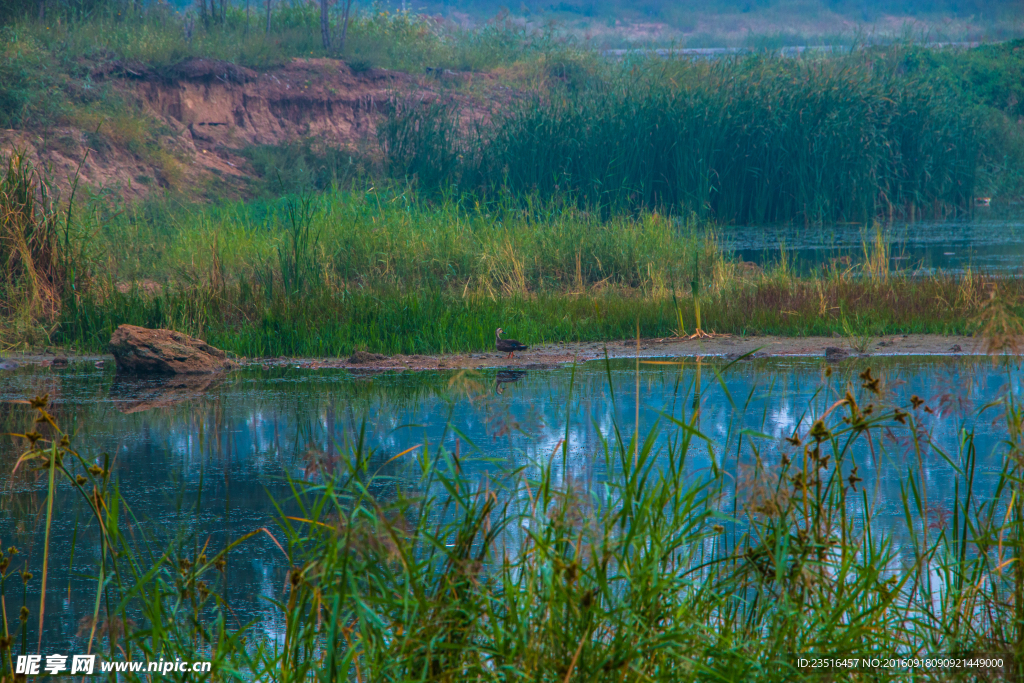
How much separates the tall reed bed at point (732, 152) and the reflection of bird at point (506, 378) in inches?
375

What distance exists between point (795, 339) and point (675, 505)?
674cm

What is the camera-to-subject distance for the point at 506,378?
7.70 meters

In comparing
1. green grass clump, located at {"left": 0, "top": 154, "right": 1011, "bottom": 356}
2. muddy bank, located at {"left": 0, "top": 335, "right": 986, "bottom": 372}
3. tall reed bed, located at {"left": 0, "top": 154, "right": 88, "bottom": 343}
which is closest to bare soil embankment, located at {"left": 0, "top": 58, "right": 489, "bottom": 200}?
green grass clump, located at {"left": 0, "top": 154, "right": 1011, "bottom": 356}

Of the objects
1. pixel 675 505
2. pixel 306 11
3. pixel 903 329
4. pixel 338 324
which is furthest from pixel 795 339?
pixel 306 11

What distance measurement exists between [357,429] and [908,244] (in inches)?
492

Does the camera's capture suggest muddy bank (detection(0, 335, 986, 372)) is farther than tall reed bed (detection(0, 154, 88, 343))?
No

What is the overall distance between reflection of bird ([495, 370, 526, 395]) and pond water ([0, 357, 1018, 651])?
0.04 metres

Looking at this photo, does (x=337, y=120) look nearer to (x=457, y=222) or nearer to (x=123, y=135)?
(x=123, y=135)

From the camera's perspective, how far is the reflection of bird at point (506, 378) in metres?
7.28

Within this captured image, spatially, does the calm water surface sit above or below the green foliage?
below

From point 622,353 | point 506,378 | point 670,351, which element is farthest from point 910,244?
point 506,378

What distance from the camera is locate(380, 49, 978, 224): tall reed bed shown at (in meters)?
18.0

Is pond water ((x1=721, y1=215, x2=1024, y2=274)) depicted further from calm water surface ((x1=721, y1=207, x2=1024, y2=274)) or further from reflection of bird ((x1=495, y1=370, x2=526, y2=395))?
reflection of bird ((x1=495, y1=370, x2=526, y2=395))

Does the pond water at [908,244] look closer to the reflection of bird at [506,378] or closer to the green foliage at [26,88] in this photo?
the reflection of bird at [506,378]
